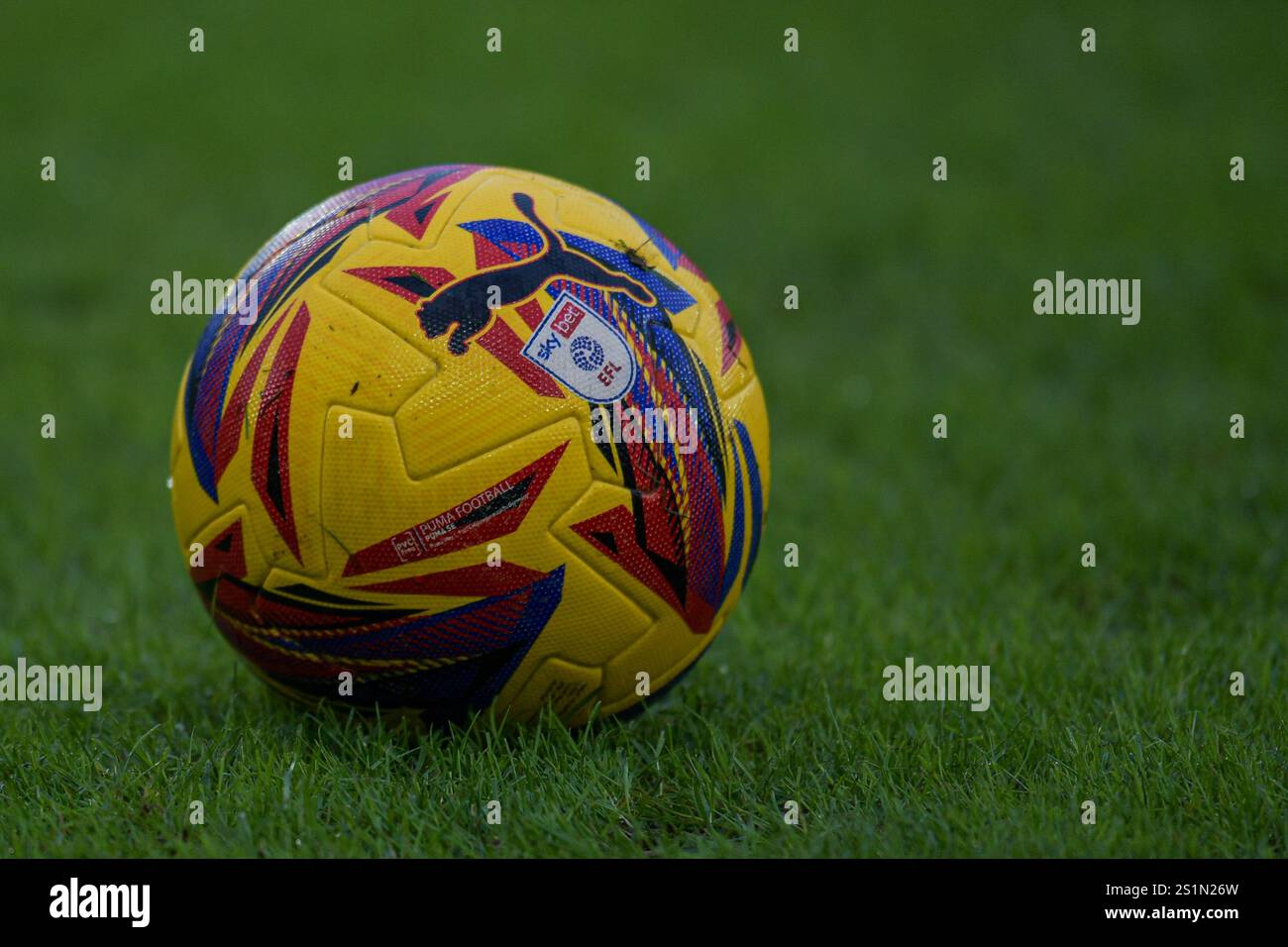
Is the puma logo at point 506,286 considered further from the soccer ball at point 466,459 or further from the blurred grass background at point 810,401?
the blurred grass background at point 810,401

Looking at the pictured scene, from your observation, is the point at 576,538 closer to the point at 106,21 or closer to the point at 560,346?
the point at 560,346

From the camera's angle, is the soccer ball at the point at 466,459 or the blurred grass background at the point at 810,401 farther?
the blurred grass background at the point at 810,401

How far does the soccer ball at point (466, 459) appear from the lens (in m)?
3.23

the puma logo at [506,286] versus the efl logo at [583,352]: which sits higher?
the puma logo at [506,286]

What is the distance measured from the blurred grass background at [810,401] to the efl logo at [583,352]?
0.94m

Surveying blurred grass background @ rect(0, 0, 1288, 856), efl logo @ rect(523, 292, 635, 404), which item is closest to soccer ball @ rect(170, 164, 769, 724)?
efl logo @ rect(523, 292, 635, 404)

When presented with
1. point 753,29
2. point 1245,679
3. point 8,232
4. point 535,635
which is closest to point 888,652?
point 1245,679

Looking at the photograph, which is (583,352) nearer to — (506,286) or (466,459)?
(506,286)

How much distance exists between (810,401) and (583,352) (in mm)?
4321

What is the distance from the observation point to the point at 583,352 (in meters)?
3.29

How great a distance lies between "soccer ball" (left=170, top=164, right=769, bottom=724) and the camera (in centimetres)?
323

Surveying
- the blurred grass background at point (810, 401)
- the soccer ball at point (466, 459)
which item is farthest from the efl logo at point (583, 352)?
the blurred grass background at point (810, 401)

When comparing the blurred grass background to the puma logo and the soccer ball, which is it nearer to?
the soccer ball

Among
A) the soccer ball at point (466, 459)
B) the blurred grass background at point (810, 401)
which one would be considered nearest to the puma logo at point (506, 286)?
the soccer ball at point (466, 459)
